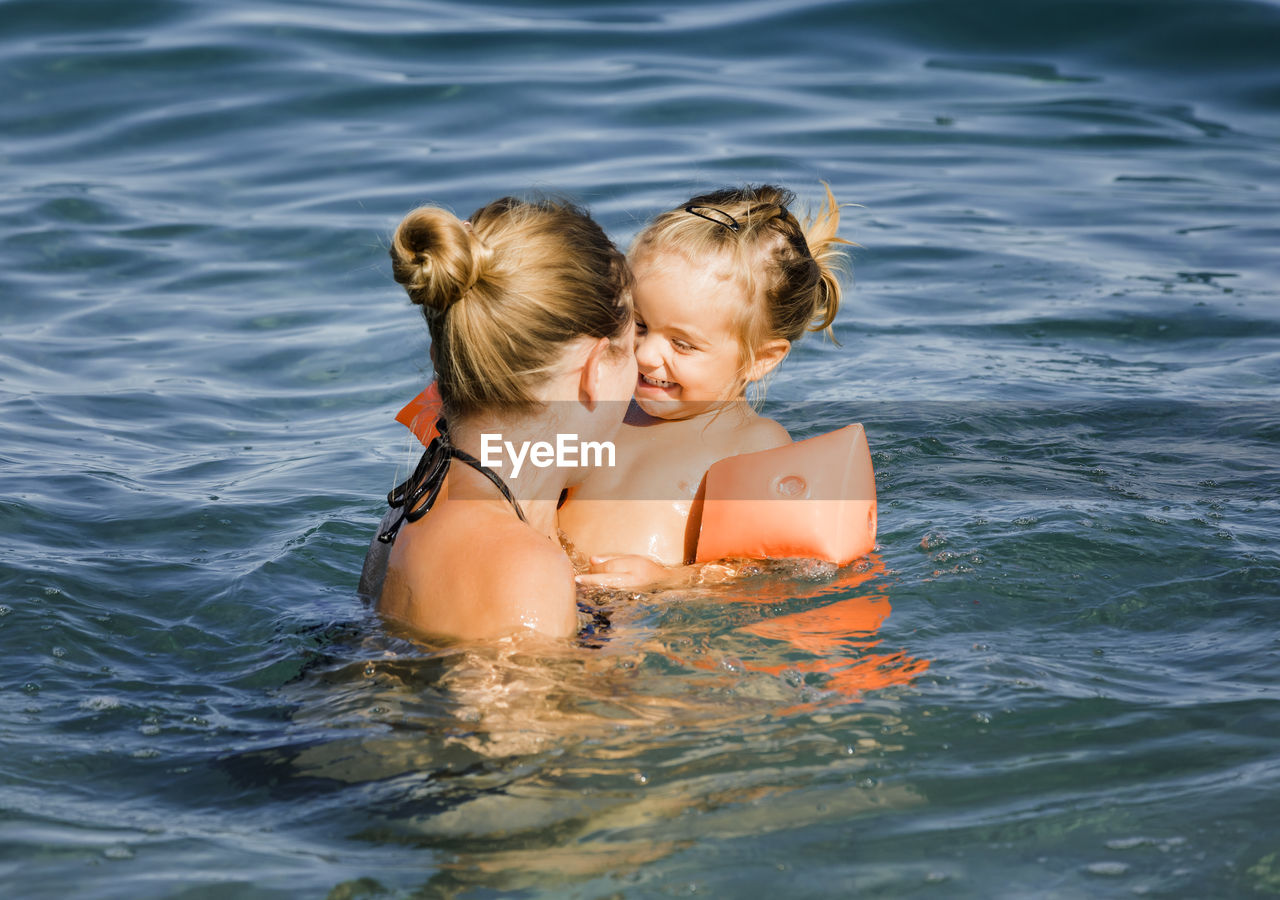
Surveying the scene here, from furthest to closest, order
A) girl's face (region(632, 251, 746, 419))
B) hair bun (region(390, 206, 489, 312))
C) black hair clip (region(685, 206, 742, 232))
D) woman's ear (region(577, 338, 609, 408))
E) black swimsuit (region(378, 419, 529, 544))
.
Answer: black hair clip (region(685, 206, 742, 232)) < girl's face (region(632, 251, 746, 419)) < woman's ear (region(577, 338, 609, 408)) < black swimsuit (region(378, 419, 529, 544)) < hair bun (region(390, 206, 489, 312))

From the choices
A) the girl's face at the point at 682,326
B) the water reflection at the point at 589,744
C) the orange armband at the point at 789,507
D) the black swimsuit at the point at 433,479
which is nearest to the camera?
the water reflection at the point at 589,744

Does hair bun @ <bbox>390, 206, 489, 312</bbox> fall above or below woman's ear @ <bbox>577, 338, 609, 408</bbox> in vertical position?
above

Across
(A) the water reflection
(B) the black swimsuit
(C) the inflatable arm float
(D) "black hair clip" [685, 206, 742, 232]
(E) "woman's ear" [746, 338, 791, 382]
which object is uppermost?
(D) "black hair clip" [685, 206, 742, 232]

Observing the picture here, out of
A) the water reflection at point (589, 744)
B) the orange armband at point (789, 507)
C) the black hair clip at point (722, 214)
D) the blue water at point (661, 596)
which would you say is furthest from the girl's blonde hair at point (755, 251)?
the water reflection at point (589, 744)

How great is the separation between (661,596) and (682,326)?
3.12 feet

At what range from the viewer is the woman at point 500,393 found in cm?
316

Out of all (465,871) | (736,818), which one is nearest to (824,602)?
(736,818)

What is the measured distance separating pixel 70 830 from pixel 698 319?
2.49m

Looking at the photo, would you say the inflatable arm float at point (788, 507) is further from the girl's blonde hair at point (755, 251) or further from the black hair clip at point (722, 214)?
the black hair clip at point (722, 214)

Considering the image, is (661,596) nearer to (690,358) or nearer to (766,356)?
(690,358)

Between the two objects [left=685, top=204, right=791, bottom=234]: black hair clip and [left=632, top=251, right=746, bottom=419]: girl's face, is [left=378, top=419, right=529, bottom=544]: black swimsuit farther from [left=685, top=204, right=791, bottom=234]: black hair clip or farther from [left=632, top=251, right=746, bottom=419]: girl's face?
[left=685, top=204, right=791, bottom=234]: black hair clip

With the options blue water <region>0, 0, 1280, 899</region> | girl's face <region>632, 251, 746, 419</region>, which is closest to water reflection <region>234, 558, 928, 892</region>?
blue water <region>0, 0, 1280, 899</region>

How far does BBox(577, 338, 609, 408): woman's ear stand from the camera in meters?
3.49

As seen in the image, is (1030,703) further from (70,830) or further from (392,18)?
(392,18)
